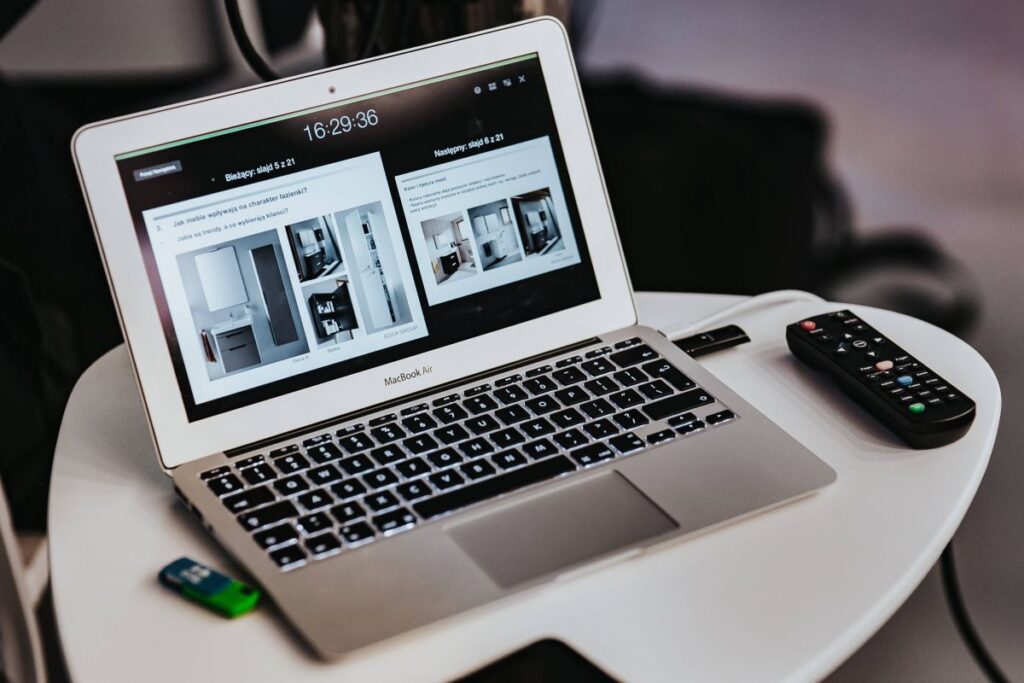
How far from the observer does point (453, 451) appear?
27.5 inches

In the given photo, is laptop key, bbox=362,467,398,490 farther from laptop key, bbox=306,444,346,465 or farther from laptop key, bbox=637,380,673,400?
laptop key, bbox=637,380,673,400

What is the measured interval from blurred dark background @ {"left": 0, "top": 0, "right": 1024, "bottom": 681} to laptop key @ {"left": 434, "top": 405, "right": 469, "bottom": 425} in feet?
1.04

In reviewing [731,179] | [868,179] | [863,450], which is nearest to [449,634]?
[863,450]

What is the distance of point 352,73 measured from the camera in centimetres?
77

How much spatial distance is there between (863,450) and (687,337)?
18 centimetres

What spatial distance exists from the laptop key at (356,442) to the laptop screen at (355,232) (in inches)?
2.0

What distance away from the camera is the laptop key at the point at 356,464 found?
680 mm

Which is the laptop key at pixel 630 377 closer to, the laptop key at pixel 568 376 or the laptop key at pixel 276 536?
the laptop key at pixel 568 376

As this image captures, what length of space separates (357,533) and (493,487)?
0.09 meters

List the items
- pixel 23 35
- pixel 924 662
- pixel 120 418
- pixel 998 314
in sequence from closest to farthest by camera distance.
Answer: pixel 120 418 → pixel 924 662 → pixel 23 35 → pixel 998 314

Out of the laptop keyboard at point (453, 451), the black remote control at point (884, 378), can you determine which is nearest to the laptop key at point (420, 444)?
the laptop keyboard at point (453, 451)

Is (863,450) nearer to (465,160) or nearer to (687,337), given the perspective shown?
(687,337)

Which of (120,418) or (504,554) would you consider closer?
(504,554)

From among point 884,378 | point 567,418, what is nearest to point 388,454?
point 567,418
